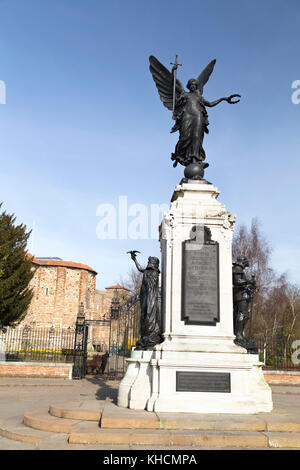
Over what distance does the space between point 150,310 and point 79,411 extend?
7.08 ft

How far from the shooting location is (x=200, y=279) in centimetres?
716

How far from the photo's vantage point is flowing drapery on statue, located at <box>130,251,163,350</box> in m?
7.11

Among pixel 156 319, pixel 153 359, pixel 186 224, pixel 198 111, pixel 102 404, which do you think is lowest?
pixel 102 404

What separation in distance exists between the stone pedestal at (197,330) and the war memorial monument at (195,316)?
2cm

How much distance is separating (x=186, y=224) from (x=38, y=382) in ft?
35.5

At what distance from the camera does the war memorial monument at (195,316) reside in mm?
6375

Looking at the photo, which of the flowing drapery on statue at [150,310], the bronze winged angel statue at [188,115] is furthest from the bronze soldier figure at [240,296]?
the bronze winged angel statue at [188,115]

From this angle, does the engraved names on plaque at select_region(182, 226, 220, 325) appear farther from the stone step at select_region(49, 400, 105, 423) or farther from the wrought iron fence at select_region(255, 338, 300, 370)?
the wrought iron fence at select_region(255, 338, 300, 370)

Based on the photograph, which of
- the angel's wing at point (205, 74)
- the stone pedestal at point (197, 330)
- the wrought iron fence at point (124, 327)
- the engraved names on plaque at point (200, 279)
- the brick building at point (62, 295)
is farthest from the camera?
the brick building at point (62, 295)

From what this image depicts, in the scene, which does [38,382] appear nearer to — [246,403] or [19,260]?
[19,260]

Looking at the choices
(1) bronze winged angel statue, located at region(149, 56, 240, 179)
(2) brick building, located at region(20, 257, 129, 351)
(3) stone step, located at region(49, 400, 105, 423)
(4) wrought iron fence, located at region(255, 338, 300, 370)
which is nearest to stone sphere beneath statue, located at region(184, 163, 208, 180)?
(1) bronze winged angel statue, located at region(149, 56, 240, 179)

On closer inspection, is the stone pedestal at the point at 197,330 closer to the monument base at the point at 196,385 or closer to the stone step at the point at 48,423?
the monument base at the point at 196,385
